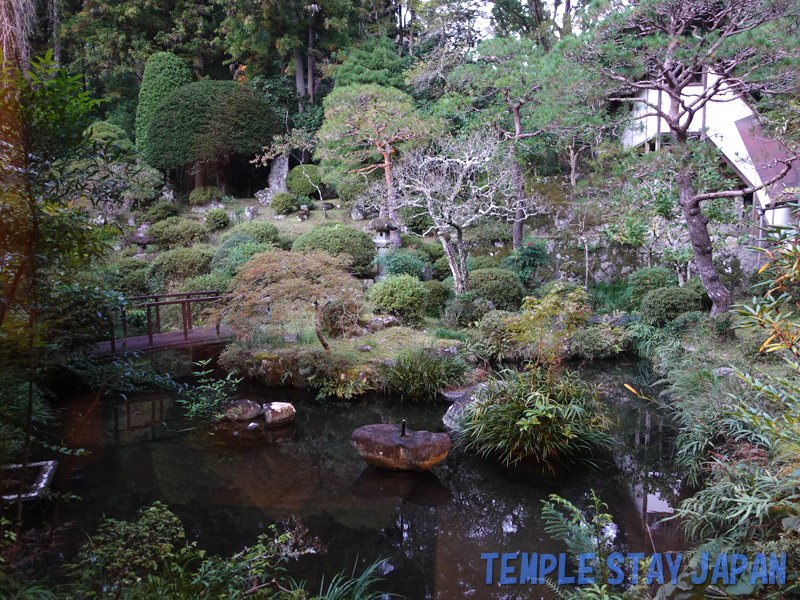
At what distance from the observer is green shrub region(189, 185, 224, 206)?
16.9 meters

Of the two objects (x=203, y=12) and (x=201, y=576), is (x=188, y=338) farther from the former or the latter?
(x=203, y=12)

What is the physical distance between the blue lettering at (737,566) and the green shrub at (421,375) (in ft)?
15.0

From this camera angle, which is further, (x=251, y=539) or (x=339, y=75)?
(x=339, y=75)

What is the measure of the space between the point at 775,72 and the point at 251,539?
27.9 feet

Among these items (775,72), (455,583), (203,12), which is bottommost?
(455,583)

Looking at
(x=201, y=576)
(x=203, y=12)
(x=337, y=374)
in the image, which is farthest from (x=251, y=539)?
(x=203, y=12)

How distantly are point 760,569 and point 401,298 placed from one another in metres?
7.46

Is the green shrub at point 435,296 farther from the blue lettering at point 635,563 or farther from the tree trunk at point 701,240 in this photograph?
the blue lettering at point 635,563

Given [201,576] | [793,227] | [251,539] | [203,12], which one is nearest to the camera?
[793,227]

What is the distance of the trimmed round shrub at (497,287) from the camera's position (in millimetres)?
10562

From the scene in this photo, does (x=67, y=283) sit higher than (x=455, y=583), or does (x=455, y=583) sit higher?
(x=67, y=283)

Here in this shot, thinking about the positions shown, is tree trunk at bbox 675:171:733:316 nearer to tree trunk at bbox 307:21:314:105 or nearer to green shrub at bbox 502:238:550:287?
green shrub at bbox 502:238:550:287

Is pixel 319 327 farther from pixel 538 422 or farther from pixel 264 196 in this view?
pixel 264 196

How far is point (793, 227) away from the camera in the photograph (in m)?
2.58
